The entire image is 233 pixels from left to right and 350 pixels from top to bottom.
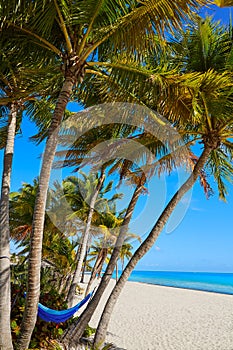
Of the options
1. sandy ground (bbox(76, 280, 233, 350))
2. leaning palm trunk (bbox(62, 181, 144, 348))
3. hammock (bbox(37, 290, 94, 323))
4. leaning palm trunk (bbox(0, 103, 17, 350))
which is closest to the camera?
leaning palm trunk (bbox(0, 103, 17, 350))

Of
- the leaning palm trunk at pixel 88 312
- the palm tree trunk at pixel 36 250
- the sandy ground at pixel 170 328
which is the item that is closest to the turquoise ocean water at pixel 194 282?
the sandy ground at pixel 170 328

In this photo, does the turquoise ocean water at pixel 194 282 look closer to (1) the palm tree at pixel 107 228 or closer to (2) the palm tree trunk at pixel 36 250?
(1) the palm tree at pixel 107 228

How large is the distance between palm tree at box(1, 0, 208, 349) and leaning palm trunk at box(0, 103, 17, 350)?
205 millimetres

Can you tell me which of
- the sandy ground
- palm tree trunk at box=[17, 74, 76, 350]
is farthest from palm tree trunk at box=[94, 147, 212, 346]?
palm tree trunk at box=[17, 74, 76, 350]

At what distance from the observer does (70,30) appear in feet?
13.1

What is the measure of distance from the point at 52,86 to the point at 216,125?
9.40 feet

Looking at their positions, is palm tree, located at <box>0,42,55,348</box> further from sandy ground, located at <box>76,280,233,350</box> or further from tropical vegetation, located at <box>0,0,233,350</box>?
sandy ground, located at <box>76,280,233,350</box>

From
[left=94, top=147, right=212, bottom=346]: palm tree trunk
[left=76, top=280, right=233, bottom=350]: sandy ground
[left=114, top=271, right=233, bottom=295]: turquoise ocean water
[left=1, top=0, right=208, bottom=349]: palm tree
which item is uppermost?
[left=114, top=271, right=233, bottom=295]: turquoise ocean water

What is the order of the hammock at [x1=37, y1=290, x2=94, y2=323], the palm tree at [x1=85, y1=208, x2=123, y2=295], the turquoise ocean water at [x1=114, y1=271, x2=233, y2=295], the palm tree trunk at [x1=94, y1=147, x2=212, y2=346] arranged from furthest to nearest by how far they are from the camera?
the turquoise ocean water at [x1=114, y1=271, x2=233, y2=295] < the palm tree at [x1=85, y1=208, x2=123, y2=295] < the palm tree trunk at [x1=94, y1=147, x2=212, y2=346] < the hammock at [x1=37, y1=290, x2=94, y2=323]

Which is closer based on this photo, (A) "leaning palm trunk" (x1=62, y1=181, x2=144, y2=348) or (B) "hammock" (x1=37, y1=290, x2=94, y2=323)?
(B) "hammock" (x1=37, y1=290, x2=94, y2=323)

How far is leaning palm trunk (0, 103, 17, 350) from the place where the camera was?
363 centimetres

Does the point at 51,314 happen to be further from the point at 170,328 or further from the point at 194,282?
the point at 194,282

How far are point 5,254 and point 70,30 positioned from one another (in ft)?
8.93

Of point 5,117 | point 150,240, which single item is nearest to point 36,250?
point 150,240
